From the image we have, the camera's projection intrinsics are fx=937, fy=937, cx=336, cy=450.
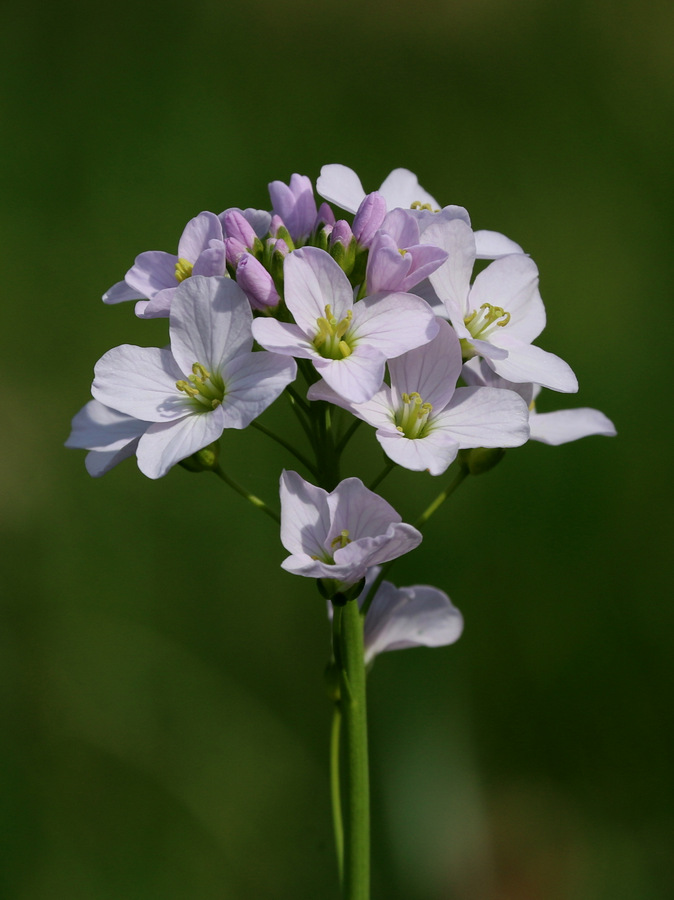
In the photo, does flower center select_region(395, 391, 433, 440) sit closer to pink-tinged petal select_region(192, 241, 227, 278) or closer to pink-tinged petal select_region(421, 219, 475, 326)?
pink-tinged petal select_region(421, 219, 475, 326)

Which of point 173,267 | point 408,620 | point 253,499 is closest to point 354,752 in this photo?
point 408,620

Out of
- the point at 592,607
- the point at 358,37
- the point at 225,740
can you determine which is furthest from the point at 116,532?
the point at 358,37

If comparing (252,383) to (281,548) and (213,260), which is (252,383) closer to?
(213,260)

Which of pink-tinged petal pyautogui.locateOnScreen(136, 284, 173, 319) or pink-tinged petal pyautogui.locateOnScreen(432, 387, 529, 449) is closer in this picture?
pink-tinged petal pyautogui.locateOnScreen(432, 387, 529, 449)

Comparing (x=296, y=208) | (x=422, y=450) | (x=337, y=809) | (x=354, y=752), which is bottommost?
(x=337, y=809)

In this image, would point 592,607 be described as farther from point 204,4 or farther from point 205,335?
point 204,4

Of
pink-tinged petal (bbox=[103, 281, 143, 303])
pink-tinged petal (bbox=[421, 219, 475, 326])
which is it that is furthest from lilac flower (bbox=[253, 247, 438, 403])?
pink-tinged petal (bbox=[103, 281, 143, 303])

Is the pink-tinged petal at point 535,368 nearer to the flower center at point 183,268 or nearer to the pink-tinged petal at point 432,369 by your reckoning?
the pink-tinged petal at point 432,369

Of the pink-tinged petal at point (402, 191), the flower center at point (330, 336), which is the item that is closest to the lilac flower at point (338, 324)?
Answer: the flower center at point (330, 336)
